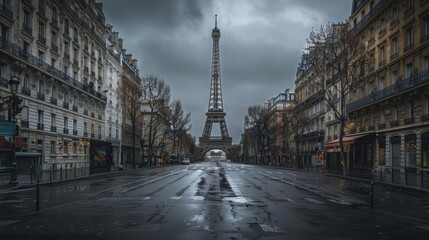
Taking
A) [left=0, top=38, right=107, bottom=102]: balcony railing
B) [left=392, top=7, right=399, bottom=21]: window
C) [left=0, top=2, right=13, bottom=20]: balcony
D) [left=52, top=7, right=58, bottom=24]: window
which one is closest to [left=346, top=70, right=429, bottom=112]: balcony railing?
[left=392, top=7, right=399, bottom=21]: window

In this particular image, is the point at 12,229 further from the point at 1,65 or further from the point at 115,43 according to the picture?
the point at 115,43

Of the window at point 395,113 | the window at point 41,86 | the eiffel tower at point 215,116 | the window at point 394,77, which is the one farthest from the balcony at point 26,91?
the eiffel tower at point 215,116

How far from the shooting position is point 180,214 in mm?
13359

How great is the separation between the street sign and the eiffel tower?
142831 millimetres

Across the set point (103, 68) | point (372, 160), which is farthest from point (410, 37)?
point (103, 68)

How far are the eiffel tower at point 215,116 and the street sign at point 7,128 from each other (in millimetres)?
142831

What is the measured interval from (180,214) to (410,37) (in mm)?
34935

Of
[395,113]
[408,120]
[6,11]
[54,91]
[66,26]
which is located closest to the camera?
[6,11]

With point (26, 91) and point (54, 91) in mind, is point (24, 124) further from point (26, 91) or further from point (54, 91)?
point (54, 91)

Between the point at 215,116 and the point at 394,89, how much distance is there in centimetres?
13625

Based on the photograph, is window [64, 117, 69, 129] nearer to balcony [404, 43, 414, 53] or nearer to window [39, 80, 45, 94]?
window [39, 80, 45, 94]

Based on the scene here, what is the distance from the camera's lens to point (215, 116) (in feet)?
582

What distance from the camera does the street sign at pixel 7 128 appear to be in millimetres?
25464

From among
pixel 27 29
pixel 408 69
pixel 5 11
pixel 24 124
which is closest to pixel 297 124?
pixel 408 69
